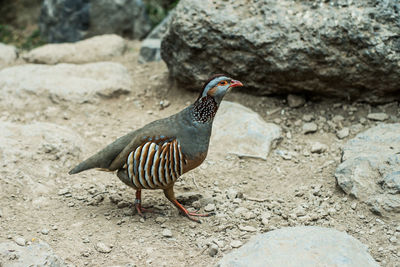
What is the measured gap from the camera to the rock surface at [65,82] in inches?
261

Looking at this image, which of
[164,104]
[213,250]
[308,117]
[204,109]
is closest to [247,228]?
[213,250]

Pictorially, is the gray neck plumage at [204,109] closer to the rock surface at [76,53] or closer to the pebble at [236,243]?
the pebble at [236,243]

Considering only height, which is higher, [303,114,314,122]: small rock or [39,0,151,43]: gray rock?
[303,114,314,122]: small rock

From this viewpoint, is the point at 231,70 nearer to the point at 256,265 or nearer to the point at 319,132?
the point at 319,132

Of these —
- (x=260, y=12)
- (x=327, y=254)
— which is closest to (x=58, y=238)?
(x=327, y=254)

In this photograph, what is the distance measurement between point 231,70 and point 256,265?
335cm

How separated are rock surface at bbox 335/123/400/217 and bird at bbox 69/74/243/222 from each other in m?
1.41

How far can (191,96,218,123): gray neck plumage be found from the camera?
14.6 ft

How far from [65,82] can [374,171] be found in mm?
4301

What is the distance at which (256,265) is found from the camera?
3.42 metres

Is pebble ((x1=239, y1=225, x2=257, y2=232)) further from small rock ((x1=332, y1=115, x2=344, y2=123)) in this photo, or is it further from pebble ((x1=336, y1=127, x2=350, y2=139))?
small rock ((x1=332, y1=115, x2=344, y2=123))

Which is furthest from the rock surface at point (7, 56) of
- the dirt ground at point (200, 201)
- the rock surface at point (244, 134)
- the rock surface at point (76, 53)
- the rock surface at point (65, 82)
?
the rock surface at point (244, 134)

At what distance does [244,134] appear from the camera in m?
5.76

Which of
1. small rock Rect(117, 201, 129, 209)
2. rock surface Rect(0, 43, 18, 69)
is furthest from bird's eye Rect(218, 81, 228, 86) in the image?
rock surface Rect(0, 43, 18, 69)
